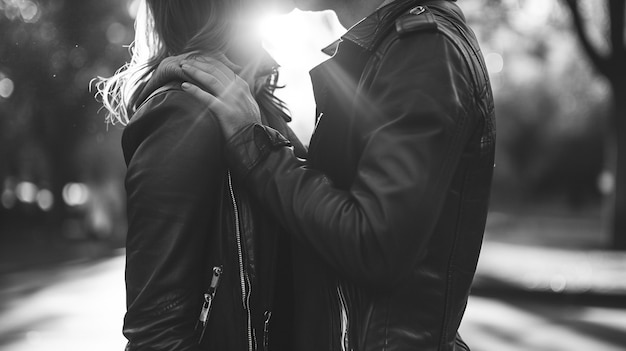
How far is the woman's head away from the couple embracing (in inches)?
1.0

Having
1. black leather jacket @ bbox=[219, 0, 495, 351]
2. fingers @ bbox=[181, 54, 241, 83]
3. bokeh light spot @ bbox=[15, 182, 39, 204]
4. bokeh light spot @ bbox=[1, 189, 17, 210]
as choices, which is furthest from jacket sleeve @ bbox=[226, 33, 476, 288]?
bokeh light spot @ bbox=[15, 182, 39, 204]

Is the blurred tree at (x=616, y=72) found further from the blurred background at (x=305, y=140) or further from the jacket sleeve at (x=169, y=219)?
the jacket sleeve at (x=169, y=219)

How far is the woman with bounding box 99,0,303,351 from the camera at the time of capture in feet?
6.05

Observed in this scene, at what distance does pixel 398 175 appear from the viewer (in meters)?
1.59

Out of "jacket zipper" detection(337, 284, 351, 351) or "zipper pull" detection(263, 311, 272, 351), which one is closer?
"jacket zipper" detection(337, 284, 351, 351)

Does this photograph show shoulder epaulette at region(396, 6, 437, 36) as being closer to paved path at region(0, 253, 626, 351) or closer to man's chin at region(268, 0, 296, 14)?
man's chin at region(268, 0, 296, 14)

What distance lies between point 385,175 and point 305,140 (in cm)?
A: 111

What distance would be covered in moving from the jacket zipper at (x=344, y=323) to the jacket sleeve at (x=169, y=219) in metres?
0.38

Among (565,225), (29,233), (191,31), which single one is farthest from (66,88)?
(565,225)

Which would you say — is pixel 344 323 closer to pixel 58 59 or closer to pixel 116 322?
pixel 116 322

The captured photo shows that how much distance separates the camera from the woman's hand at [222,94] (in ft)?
6.22

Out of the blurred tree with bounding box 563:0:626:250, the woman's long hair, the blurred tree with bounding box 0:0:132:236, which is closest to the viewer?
the woman's long hair

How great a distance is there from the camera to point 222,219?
1928mm

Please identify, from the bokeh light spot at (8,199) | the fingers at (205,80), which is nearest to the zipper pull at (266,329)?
the fingers at (205,80)
